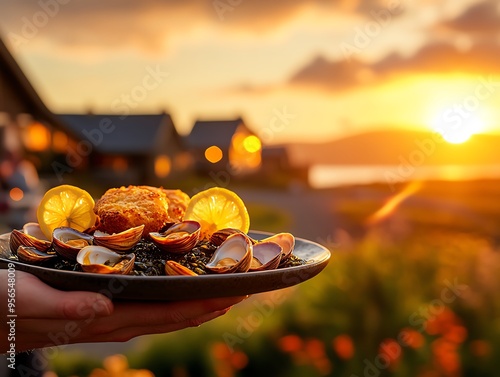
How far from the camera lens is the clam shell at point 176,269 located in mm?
2705

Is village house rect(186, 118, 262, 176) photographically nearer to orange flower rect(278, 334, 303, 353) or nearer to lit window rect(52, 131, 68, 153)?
lit window rect(52, 131, 68, 153)

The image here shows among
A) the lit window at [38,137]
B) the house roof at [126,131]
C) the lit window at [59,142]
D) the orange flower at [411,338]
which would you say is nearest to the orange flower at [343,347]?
the orange flower at [411,338]

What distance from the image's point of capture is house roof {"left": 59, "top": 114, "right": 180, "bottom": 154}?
155ft

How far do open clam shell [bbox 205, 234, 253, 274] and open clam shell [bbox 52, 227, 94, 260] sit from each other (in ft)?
2.12

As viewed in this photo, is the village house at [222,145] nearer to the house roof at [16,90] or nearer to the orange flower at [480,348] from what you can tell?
the house roof at [16,90]

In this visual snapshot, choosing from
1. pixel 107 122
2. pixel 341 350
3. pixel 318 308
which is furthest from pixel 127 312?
pixel 107 122

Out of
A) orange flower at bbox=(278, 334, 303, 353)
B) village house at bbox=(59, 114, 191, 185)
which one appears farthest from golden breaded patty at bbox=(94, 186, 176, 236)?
village house at bbox=(59, 114, 191, 185)

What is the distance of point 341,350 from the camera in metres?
6.53

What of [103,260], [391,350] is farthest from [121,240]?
[391,350]

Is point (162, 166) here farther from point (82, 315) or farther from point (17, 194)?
point (82, 315)

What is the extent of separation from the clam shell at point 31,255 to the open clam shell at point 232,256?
0.81 m

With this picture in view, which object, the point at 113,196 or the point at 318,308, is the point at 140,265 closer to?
the point at 113,196

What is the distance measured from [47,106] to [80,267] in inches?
985

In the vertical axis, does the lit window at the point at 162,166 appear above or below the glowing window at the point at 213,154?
below
